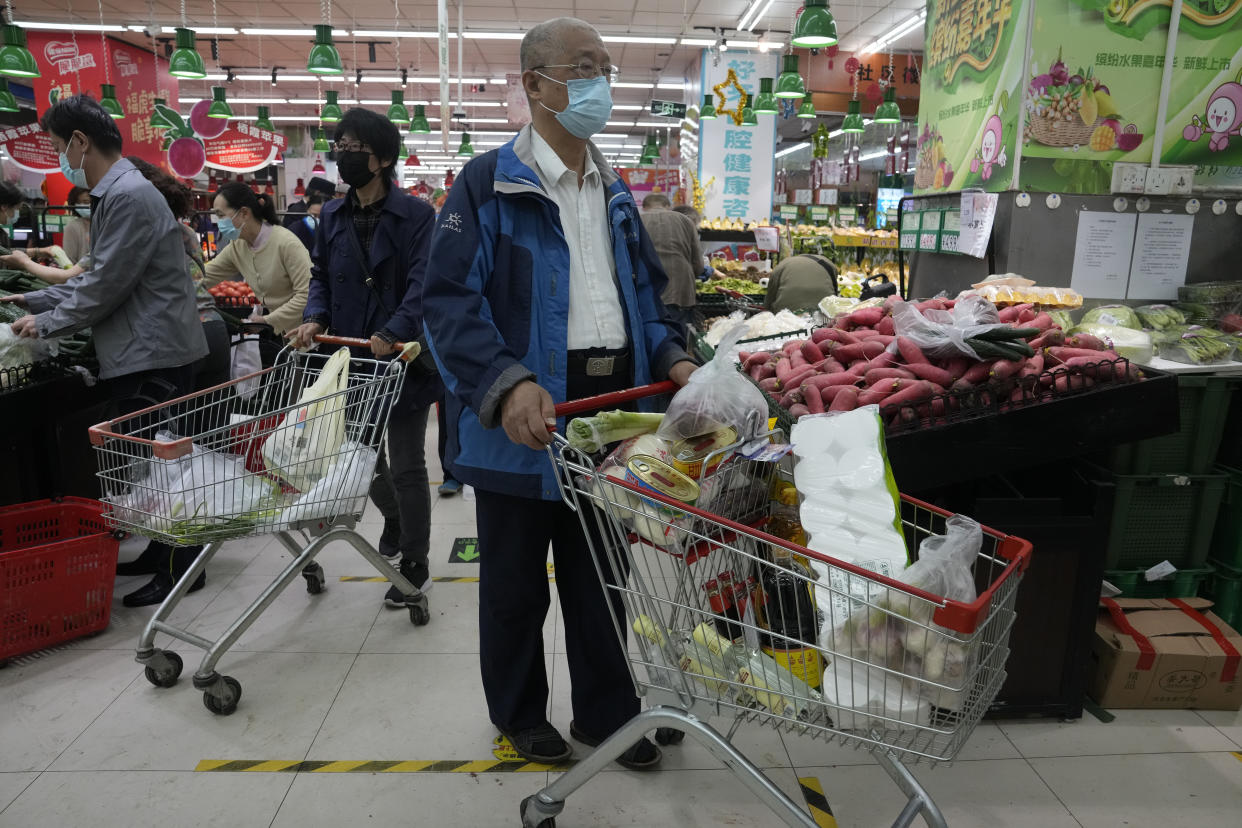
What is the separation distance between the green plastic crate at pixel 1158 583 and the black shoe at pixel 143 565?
3.83 meters

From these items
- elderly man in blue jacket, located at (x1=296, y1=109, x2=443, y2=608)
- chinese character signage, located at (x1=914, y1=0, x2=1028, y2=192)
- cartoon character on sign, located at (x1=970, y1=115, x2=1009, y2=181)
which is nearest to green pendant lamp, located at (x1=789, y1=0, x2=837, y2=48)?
chinese character signage, located at (x1=914, y1=0, x2=1028, y2=192)

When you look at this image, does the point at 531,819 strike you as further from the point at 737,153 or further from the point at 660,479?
the point at 737,153

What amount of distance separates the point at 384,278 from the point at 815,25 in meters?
4.86

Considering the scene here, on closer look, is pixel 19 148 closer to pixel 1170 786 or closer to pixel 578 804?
pixel 578 804

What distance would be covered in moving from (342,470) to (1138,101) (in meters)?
3.59

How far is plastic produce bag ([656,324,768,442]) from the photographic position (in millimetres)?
1610

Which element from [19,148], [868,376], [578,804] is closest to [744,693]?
[578,804]

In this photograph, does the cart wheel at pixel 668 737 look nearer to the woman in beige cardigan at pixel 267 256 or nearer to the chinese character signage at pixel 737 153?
the woman in beige cardigan at pixel 267 256

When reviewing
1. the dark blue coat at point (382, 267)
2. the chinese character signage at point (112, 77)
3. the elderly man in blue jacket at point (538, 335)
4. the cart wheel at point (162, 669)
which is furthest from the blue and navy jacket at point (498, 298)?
the chinese character signage at point (112, 77)

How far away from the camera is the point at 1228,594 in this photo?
9.70ft

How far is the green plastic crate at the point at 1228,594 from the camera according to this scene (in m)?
2.93

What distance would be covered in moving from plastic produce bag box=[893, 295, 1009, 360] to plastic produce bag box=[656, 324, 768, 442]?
3.28 feet

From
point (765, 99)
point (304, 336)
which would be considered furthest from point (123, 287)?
point (765, 99)

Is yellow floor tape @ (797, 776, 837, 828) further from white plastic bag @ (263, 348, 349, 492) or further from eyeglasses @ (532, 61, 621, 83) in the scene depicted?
eyeglasses @ (532, 61, 621, 83)
